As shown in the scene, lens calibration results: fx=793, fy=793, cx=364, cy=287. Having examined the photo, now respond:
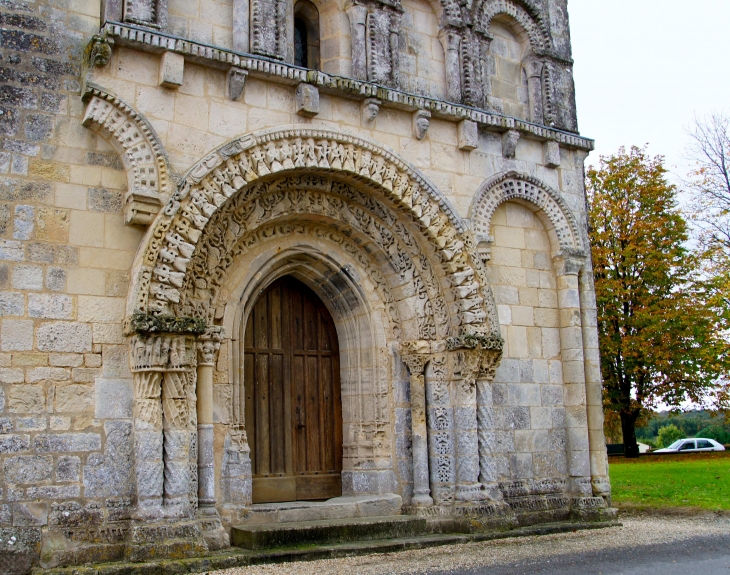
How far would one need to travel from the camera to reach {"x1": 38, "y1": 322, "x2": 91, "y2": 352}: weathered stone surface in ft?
23.3

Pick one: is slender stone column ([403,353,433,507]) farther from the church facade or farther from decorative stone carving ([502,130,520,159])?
decorative stone carving ([502,130,520,159])

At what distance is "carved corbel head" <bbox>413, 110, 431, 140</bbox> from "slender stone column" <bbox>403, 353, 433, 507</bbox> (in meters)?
2.67

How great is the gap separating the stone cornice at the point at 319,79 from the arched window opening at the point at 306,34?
86 cm

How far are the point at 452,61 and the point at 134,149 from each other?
4.53 m

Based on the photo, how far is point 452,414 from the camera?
9.41m

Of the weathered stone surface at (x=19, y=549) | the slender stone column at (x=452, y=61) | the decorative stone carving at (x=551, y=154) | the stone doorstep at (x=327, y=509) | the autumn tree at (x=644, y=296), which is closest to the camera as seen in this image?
the weathered stone surface at (x=19, y=549)

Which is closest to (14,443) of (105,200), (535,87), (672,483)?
(105,200)

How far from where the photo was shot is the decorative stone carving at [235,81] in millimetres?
8266

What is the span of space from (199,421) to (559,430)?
4826 millimetres

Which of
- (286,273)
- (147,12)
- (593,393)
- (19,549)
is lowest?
(19,549)

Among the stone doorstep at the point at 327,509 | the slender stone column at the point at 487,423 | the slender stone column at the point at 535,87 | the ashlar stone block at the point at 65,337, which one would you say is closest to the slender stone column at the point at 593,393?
the slender stone column at the point at 487,423

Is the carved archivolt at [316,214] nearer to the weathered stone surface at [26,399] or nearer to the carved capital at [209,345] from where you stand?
the carved capital at [209,345]

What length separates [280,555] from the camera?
24.5ft

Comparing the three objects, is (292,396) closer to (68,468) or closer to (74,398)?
(74,398)
